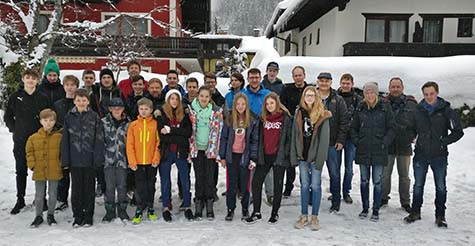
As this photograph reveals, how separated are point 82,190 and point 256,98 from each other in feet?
8.24

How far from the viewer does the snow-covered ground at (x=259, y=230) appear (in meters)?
4.48

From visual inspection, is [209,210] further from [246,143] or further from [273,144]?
Answer: [273,144]

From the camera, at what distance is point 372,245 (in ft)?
14.6

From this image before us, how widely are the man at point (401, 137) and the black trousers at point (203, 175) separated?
98.2 inches

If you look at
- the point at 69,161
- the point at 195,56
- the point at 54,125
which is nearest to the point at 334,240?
the point at 69,161

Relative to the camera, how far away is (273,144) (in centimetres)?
507

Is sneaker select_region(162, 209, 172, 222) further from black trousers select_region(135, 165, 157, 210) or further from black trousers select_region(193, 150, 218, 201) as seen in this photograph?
black trousers select_region(193, 150, 218, 201)

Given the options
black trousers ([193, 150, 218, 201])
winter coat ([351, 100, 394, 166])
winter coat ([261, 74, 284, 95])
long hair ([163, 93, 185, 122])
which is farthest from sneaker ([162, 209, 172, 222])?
winter coat ([351, 100, 394, 166])

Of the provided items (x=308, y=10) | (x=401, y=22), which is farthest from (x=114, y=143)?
(x=401, y=22)

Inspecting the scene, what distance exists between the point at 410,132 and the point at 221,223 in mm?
2776

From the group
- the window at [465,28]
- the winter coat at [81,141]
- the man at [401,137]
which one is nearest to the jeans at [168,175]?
the winter coat at [81,141]

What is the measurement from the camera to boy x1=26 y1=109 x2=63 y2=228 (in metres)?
4.93

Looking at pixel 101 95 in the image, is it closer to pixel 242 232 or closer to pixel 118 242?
pixel 118 242

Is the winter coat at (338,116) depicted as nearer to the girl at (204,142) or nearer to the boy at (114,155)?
the girl at (204,142)
